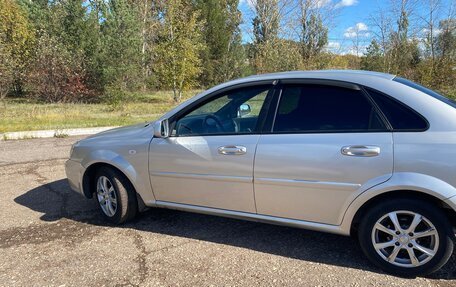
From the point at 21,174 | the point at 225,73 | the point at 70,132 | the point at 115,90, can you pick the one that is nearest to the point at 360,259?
the point at 21,174

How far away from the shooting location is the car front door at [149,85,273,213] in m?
3.34

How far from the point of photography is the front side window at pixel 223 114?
11.6 ft

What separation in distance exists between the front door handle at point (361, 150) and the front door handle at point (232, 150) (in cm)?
86

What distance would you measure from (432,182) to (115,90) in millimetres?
19308

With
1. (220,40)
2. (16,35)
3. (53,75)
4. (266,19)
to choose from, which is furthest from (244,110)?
(220,40)

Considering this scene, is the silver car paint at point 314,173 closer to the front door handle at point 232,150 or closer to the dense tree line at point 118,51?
the front door handle at point 232,150

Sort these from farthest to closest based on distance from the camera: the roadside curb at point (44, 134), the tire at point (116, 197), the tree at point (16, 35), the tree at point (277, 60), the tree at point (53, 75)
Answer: the tree at point (16, 35)
the tree at point (53, 75)
the tree at point (277, 60)
the roadside curb at point (44, 134)
the tire at point (116, 197)

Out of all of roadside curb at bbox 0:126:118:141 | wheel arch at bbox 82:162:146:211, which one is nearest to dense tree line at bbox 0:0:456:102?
roadside curb at bbox 0:126:118:141

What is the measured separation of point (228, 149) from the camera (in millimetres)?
3350

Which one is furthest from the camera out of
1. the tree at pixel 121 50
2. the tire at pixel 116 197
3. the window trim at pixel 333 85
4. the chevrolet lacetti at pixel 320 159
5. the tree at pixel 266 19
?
the tree at pixel 266 19

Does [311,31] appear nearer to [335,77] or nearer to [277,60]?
[277,60]

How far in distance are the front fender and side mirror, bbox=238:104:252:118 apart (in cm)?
139

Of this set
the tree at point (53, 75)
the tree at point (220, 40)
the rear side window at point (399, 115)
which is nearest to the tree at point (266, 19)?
the tree at point (220, 40)

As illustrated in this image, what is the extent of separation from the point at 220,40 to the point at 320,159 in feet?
132
